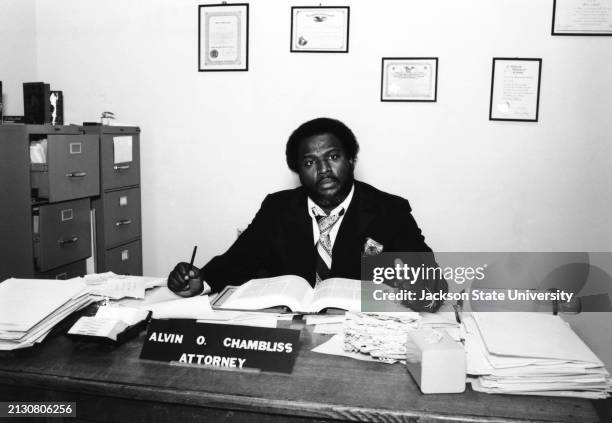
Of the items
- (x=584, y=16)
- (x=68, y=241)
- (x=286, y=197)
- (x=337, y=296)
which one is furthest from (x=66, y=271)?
(x=584, y=16)

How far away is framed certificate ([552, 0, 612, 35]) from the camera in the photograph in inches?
97.1

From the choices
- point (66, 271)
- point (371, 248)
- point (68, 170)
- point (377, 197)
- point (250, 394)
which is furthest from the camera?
point (66, 271)

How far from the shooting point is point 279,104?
2.76 m

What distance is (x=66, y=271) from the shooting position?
2463mm

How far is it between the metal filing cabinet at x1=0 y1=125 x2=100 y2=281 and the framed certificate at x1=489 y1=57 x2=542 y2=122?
1.97 metres

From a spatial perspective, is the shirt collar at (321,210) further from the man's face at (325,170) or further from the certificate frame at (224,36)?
the certificate frame at (224,36)

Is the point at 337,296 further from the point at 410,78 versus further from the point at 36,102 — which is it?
the point at 36,102

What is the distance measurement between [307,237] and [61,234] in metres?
1.12

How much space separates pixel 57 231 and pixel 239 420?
173cm

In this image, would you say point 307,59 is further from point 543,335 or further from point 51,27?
point 543,335

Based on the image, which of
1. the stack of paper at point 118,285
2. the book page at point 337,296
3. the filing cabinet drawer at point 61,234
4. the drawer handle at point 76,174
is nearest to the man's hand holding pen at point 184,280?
the stack of paper at point 118,285

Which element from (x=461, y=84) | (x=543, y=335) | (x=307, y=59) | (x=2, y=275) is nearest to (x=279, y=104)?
(x=307, y=59)

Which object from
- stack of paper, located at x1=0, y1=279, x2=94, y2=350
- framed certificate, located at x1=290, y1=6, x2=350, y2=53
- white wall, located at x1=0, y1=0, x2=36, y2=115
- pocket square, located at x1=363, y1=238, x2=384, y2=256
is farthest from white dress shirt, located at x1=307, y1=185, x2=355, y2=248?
white wall, located at x1=0, y1=0, x2=36, y2=115

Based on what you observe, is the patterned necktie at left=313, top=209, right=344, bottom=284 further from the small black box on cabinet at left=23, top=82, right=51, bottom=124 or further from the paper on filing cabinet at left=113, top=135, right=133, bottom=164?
the small black box on cabinet at left=23, top=82, right=51, bottom=124
